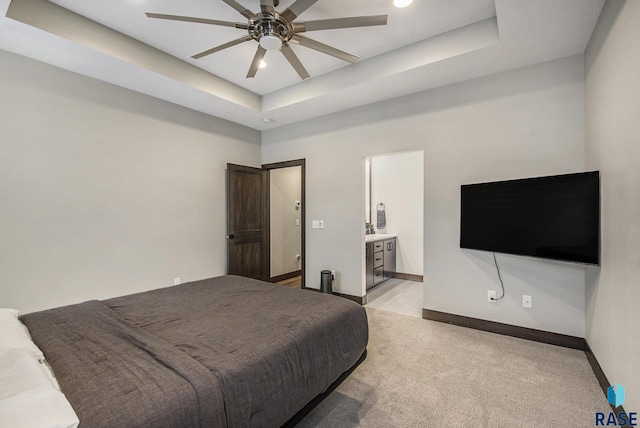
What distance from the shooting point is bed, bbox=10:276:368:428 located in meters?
1.04

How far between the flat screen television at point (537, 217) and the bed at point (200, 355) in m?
1.71

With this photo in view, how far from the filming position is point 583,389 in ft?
6.70

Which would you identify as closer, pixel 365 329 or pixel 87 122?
pixel 365 329

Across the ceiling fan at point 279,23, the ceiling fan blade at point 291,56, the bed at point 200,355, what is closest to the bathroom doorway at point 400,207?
the ceiling fan blade at point 291,56

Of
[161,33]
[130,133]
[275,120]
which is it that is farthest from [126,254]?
[275,120]

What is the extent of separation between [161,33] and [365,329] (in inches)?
128

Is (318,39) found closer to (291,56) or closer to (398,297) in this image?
(291,56)

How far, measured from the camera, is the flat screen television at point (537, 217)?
222 cm

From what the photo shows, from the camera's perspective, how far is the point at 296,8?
1.92 meters

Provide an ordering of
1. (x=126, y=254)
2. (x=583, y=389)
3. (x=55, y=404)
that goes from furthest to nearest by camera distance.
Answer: (x=126, y=254), (x=583, y=389), (x=55, y=404)

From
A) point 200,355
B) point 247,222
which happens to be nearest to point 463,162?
point 200,355

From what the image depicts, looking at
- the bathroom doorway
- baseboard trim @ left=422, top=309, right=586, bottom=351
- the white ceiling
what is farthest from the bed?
the bathroom doorway

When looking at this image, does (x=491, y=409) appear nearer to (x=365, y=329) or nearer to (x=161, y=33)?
(x=365, y=329)

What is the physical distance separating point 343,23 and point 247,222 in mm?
3348
